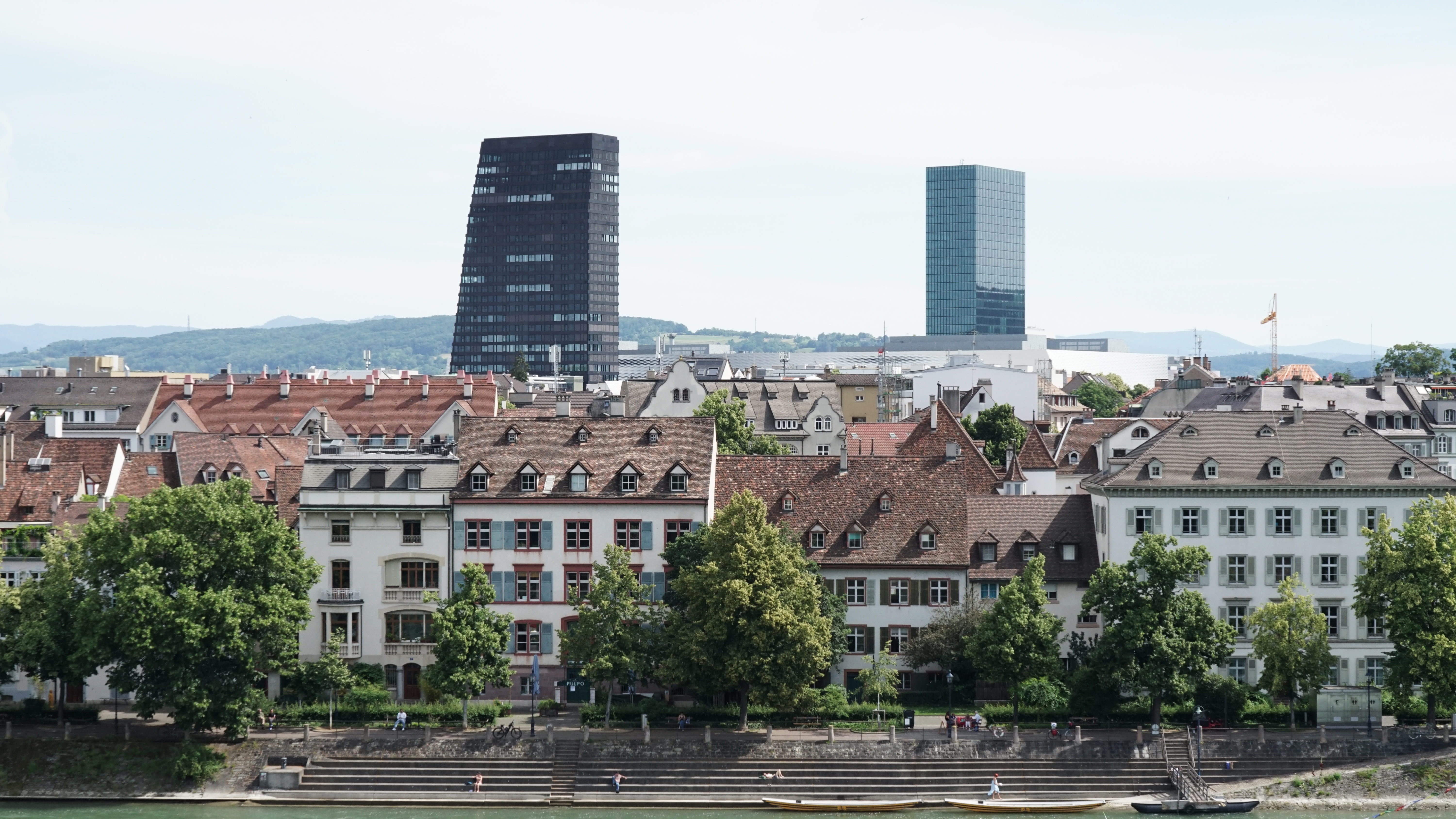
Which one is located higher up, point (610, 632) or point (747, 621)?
point (747, 621)

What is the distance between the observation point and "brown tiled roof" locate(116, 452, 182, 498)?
96.3 m

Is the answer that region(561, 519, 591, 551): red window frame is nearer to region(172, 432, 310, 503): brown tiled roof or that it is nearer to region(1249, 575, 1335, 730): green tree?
region(172, 432, 310, 503): brown tiled roof

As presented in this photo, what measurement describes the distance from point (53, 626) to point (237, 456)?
25516 millimetres

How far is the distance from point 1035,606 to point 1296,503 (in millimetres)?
17072

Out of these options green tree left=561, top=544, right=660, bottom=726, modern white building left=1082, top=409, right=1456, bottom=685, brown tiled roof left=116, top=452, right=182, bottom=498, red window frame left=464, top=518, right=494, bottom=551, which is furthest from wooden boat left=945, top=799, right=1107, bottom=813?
brown tiled roof left=116, top=452, right=182, bottom=498

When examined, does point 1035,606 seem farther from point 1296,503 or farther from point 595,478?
point 595,478

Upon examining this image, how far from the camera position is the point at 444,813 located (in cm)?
7331

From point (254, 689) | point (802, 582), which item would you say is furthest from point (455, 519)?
point (802, 582)

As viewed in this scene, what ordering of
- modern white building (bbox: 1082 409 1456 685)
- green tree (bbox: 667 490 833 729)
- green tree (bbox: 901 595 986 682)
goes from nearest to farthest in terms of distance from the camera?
1. green tree (bbox: 667 490 833 729)
2. green tree (bbox: 901 595 986 682)
3. modern white building (bbox: 1082 409 1456 685)

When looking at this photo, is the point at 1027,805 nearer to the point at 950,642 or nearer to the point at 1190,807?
the point at 1190,807

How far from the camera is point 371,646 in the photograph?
84750mm

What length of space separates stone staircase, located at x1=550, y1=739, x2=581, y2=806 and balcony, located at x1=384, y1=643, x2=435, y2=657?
34.0ft

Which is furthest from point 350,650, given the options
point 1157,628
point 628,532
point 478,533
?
point 1157,628

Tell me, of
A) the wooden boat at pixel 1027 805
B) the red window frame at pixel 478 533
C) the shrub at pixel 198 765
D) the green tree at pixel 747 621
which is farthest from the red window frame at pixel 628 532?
the shrub at pixel 198 765
